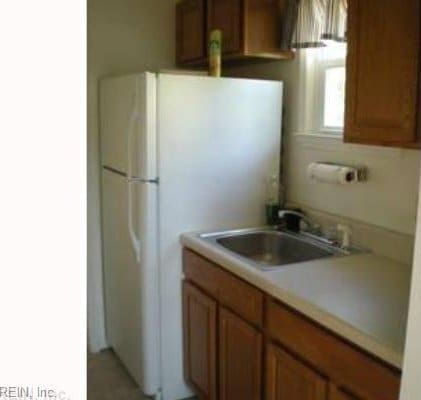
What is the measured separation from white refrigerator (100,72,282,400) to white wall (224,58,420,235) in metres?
0.10

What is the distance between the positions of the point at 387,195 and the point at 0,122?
1.88 meters

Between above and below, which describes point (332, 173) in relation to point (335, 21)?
below

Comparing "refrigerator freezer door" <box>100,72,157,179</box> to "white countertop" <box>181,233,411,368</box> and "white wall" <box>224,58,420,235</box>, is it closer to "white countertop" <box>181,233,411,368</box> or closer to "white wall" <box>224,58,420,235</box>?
"white countertop" <box>181,233,411,368</box>

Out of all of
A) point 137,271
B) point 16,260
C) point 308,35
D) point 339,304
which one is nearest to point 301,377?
point 339,304

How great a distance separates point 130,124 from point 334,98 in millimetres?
1050

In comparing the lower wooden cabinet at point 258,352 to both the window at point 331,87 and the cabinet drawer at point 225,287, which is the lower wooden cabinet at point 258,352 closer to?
the cabinet drawer at point 225,287

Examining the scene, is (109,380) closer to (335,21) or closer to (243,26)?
(243,26)

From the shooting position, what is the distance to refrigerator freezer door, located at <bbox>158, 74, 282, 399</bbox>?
242cm

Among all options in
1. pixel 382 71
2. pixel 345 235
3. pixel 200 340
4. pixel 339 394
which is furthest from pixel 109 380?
pixel 382 71

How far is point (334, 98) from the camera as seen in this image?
8.31 ft

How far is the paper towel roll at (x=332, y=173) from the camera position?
224 cm

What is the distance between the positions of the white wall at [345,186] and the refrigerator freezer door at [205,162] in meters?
0.11

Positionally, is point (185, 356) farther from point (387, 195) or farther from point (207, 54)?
point (207, 54)

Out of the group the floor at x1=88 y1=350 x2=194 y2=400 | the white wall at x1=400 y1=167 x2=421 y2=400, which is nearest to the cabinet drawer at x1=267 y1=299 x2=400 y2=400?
the white wall at x1=400 y1=167 x2=421 y2=400
